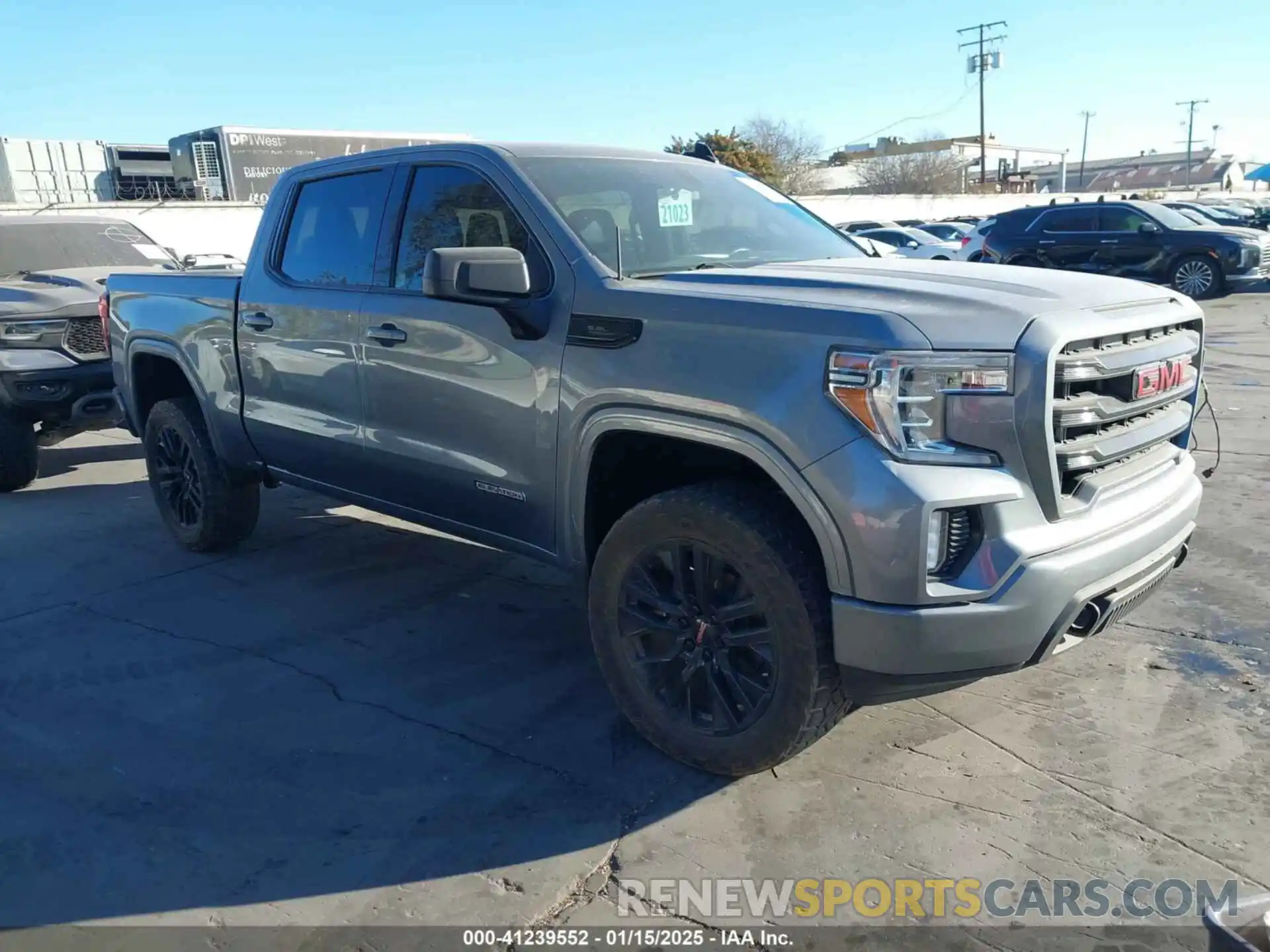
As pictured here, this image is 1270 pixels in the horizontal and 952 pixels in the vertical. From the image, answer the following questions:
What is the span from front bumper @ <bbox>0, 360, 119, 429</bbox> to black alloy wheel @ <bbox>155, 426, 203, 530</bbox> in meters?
1.60

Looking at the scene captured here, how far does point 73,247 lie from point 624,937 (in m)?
8.19

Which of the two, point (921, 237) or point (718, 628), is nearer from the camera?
point (718, 628)

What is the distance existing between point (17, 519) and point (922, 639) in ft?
20.1

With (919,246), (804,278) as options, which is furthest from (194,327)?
(919,246)

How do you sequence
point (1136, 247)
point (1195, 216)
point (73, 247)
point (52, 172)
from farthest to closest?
point (52, 172) → point (1195, 216) → point (1136, 247) → point (73, 247)

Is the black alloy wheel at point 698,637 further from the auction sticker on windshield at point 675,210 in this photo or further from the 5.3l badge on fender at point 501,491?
the auction sticker on windshield at point 675,210

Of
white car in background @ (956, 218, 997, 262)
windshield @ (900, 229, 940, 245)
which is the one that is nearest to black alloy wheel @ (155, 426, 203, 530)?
white car in background @ (956, 218, 997, 262)

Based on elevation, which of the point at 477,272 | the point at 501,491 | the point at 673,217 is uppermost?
the point at 673,217

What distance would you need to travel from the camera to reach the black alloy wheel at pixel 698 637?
3049 millimetres

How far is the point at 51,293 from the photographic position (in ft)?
23.8

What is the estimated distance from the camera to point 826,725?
3.01 m

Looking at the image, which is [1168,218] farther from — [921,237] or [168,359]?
[168,359]

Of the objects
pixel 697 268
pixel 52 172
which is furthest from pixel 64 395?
pixel 52 172

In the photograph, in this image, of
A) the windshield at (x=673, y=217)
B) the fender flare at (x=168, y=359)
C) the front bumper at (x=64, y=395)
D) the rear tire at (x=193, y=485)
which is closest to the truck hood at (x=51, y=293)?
the front bumper at (x=64, y=395)
